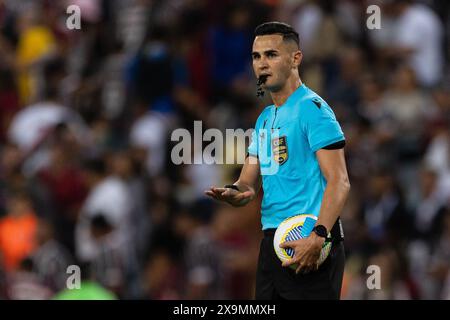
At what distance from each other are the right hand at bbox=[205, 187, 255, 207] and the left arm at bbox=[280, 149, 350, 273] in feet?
1.40

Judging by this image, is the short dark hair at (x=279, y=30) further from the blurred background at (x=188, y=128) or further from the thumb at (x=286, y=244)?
the blurred background at (x=188, y=128)

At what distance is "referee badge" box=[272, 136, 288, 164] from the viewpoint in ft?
22.0

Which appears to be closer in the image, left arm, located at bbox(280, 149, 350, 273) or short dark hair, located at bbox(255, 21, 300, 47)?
left arm, located at bbox(280, 149, 350, 273)

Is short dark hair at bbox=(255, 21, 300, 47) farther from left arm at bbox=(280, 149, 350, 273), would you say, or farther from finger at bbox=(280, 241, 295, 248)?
finger at bbox=(280, 241, 295, 248)

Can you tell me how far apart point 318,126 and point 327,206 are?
1.45 feet

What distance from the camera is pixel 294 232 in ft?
21.6

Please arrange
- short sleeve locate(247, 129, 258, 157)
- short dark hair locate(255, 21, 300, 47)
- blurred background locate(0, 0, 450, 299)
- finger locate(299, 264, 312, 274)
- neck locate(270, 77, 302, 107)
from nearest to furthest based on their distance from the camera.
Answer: finger locate(299, 264, 312, 274) → short dark hair locate(255, 21, 300, 47) → neck locate(270, 77, 302, 107) → short sleeve locate(247, 129, 258, 157) → blurred background locate(0, 0, 450, 299)

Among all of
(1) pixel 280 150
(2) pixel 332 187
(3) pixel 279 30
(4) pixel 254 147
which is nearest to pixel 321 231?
(2) pixel 332 187

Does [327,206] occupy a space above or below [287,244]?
above

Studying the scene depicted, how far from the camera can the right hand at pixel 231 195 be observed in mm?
6593

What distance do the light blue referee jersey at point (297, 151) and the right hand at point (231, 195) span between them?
13cm

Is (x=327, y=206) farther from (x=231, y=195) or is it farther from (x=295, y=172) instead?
(x=231, y=195)

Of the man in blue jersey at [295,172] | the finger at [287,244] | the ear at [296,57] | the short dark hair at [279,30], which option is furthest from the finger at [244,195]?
the short dark hair at [279,30]

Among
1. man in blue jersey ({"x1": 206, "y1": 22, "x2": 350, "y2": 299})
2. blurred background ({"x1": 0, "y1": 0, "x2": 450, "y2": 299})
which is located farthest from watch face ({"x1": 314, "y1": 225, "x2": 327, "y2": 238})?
blurred background ({"x1": 0, "y1": 0, "x2": 450, "y2": 299})
